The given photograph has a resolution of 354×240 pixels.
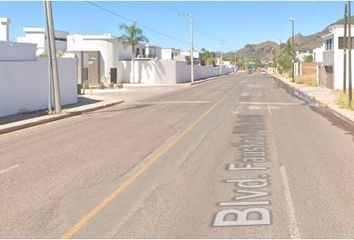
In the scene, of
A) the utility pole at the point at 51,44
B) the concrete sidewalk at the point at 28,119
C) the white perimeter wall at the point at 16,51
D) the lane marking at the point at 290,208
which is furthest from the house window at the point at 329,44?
the lane marking at the point at 290,208

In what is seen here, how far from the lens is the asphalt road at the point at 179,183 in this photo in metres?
6.62

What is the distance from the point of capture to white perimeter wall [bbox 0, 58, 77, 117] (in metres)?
22.7

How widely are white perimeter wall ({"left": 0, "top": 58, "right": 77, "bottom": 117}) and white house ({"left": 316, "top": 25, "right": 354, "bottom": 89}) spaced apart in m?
26.4

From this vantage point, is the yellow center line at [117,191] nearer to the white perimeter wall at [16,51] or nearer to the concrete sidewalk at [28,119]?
the concrete sidewalk at [28,119]

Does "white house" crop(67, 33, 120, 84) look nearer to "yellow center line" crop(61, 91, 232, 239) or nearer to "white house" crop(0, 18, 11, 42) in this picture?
"white house" crop(0, 18, 11, 42)

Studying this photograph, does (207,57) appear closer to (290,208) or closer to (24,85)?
(24,85)

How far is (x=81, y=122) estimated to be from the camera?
21500 millimetres

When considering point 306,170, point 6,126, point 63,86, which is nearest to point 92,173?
point 306,170

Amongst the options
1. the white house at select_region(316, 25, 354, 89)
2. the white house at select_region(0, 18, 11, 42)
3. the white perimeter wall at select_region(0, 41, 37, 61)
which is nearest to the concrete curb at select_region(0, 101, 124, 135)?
the white perimeter wall at select_region(0, 41, 37, 61)

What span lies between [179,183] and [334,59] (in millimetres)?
41781

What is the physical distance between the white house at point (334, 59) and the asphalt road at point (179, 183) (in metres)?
31.5

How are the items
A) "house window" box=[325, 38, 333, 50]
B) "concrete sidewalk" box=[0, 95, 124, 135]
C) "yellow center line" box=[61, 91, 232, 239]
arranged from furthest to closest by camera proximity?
"house window" box=[325, 38, 333, 50]
"concrete sidewalk" box=[0, 95, 124, 135]
"yellow center line" box=[61, 91, 232, 239]

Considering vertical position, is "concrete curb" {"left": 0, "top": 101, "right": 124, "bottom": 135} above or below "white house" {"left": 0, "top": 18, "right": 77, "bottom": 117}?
below

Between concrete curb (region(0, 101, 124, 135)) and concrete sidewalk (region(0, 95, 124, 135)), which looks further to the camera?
concrete sidewalk (region(0, 95, 124, 135))
